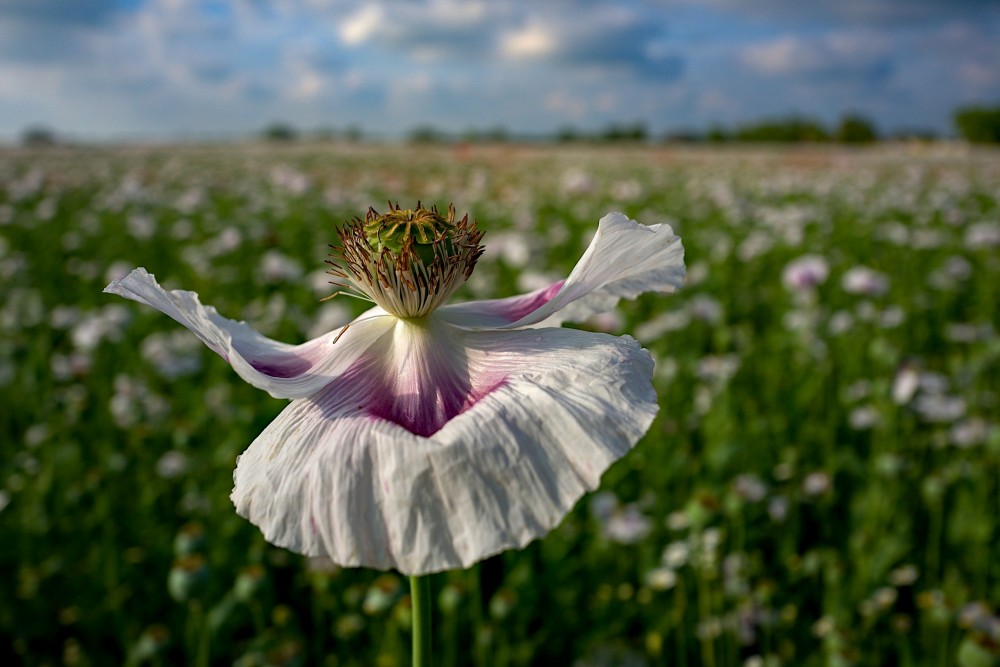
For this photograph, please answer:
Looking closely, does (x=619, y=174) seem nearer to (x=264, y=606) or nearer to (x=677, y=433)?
(x=677, y=433)

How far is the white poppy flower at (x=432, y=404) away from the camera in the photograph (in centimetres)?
50

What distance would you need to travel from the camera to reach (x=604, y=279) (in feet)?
2.24

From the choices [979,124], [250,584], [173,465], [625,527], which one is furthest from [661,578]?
[979,124]

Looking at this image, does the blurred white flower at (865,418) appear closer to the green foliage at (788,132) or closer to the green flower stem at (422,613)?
the green flower stem at (422,613)

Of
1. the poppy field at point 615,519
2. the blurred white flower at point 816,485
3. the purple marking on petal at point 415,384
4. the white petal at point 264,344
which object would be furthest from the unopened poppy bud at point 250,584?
the blurred white flower at point 816,485

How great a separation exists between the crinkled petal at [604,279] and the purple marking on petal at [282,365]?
0.48 feet

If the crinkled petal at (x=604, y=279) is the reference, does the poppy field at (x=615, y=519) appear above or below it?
below

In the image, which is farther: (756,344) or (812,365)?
(756,344)

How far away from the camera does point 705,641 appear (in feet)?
5.85

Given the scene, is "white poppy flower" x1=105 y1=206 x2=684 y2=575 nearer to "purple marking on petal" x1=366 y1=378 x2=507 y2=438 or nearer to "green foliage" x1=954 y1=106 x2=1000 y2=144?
"purple marking on petal" x1=366 y1=378 x2=507 y2=438

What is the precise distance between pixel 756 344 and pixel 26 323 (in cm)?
362

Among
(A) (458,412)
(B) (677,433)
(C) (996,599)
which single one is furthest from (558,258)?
(A) (458,412)

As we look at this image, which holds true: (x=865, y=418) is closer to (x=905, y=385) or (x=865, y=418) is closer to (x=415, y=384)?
(x=905, y=385)

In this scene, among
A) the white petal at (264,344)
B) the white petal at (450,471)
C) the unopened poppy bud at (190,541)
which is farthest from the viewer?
the unopened poppy bud at (190,541)
